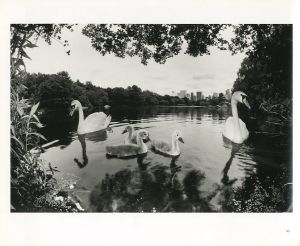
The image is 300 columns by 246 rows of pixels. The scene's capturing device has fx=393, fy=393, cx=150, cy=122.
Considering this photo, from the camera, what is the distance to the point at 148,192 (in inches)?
67.4

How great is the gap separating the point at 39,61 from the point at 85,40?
221mm

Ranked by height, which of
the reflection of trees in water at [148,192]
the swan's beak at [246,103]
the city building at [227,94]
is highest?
the city building at [227,94]

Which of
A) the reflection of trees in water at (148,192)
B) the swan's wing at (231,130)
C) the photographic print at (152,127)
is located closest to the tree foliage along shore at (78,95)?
the photographic print at (152,127)

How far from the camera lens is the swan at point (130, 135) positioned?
1738 millimetres

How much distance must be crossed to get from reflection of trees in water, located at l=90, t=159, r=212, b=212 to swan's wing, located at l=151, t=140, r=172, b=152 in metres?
0.08

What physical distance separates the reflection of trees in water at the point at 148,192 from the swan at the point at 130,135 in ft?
0.35

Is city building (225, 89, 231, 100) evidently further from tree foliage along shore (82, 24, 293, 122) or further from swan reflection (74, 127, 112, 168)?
swan reflection (74, 127, 112, 168)

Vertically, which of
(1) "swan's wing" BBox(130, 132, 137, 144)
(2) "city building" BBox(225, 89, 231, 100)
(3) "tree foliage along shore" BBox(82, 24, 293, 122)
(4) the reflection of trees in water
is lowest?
(4) the reflection of trees in water

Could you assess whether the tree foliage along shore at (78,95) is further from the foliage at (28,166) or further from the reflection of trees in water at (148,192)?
the reflection of trees in water at (148,192)

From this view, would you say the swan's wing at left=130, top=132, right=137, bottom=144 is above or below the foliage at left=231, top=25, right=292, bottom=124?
below

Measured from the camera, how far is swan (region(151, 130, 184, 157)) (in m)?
1.71

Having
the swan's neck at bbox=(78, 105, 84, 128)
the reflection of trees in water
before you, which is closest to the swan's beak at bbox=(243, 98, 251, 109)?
the reflection of trees in water
